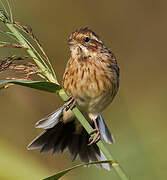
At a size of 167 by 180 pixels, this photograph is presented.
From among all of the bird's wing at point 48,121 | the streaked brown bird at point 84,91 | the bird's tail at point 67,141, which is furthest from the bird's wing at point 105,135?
the bird's wing at point 48,121

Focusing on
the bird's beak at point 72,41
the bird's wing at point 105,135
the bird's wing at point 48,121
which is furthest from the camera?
the bird's wing at point 105,135

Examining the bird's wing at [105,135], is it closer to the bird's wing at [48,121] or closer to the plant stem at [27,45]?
the bird's wing at [48,121]

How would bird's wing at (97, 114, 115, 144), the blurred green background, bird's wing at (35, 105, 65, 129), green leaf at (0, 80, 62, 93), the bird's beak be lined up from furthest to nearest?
the blurred green background, bird's wing at (97, 114, 115, 144), the bird's beak, bird's wing at (35, 105, 65, 129), green leaf at (0, 80, 62, 93)

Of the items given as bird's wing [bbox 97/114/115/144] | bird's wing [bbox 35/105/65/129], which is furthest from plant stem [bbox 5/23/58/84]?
bird's wing [bbox 97/114/115/144]

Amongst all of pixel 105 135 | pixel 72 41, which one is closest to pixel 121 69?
pixel 105 135

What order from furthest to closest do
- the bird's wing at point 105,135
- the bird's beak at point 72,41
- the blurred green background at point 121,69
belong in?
the blurred green background at point 121,69, the bird's wing at point 105,135, the bird's beak at point 72,41

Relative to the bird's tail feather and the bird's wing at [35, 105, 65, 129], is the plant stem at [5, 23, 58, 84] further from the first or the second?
the bird's tail feather

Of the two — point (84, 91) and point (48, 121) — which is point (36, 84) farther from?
point (84, 91)
